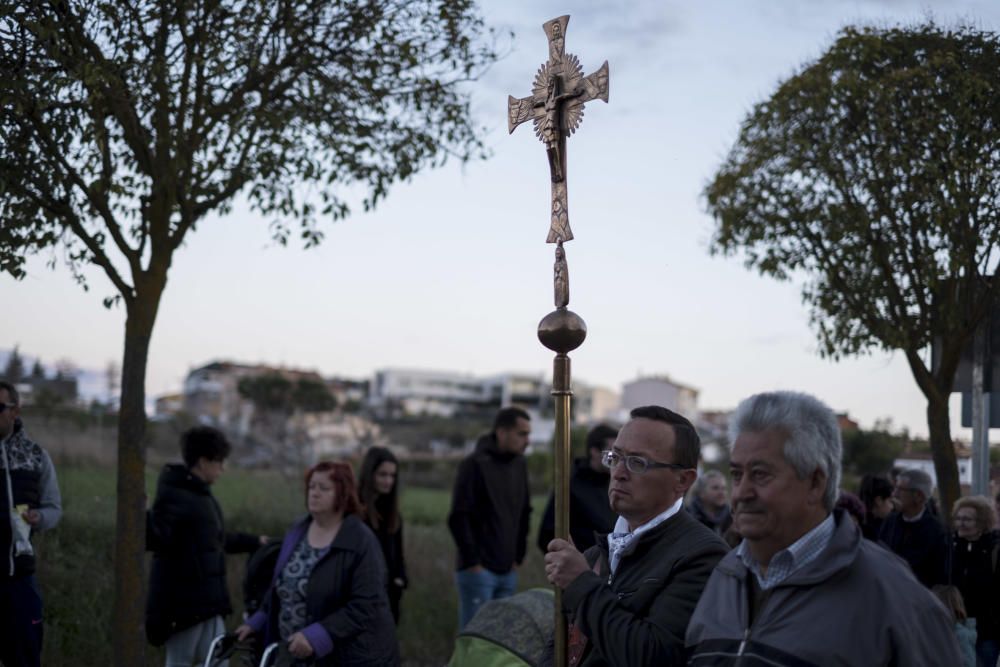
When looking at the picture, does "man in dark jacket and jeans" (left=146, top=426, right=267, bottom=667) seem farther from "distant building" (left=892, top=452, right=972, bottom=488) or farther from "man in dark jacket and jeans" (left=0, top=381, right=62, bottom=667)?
"distant building" (left=892, top=452, right=972, bottom=488)

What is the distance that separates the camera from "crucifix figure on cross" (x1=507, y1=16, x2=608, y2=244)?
14.8 ft

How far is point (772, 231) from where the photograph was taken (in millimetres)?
10867

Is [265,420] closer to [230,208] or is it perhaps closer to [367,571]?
[230,208]

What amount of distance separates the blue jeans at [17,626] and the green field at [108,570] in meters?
2.44

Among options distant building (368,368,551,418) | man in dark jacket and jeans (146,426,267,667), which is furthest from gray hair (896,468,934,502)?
distant building (368,368,551,418)

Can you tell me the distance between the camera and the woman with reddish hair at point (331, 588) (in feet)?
21.3

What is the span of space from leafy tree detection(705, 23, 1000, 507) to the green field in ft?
16.3

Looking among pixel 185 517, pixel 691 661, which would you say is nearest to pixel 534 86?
pixel 691 661

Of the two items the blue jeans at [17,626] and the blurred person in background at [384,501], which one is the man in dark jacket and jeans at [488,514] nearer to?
the blurred person in background at [384,501]

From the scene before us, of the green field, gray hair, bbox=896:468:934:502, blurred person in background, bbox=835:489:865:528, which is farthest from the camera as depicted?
the green field

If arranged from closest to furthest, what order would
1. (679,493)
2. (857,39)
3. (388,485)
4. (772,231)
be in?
(679,493) < (388,485) < (857,39) < (772,231)

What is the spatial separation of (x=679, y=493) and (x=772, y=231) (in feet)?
23.1

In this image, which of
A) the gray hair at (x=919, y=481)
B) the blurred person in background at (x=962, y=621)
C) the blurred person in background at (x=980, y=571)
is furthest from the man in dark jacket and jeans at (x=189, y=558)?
the blurred person in background at (x=980, y=571)

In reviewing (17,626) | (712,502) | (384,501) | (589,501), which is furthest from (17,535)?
(712,502)
